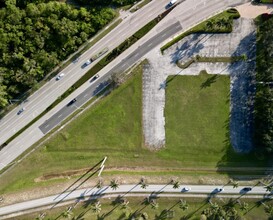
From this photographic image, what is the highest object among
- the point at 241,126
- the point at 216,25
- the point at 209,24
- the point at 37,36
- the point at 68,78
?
the point at 37,36

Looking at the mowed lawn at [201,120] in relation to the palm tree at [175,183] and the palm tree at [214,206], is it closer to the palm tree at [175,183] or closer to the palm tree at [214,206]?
the palm tree at [175,183]

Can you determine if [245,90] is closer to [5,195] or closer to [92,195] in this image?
[92,195]

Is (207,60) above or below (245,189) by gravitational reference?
above

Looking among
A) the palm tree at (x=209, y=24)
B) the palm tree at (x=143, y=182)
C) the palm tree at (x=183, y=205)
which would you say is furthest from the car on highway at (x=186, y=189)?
the palm tree at (x=209, y=24)

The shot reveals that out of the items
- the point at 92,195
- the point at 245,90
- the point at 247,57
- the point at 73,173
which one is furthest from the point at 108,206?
the point at 247,57

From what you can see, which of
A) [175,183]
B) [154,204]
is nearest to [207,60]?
[175,183]

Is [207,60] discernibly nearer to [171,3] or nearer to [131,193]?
[171,3]
